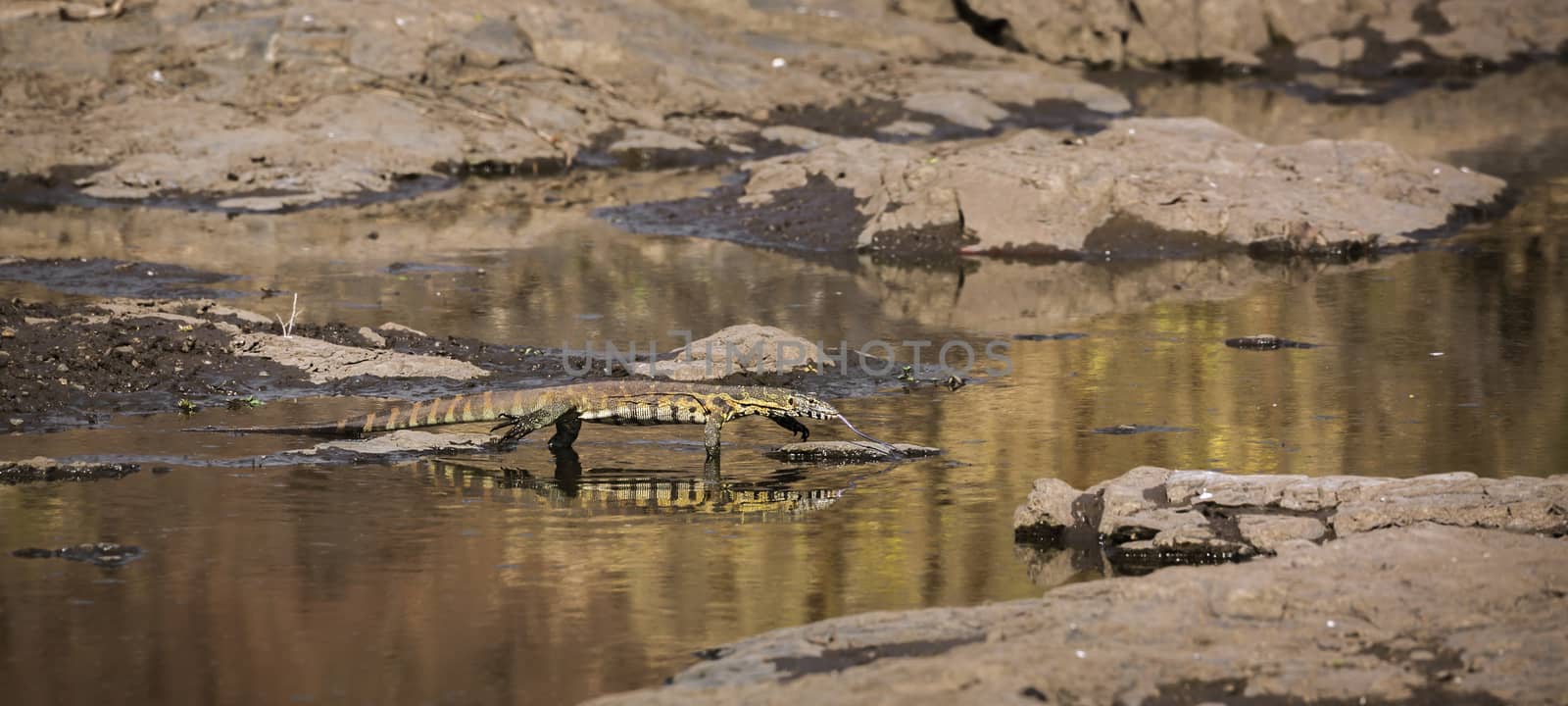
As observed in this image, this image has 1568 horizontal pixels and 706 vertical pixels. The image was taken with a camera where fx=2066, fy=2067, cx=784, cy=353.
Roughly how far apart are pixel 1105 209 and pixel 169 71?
40.6 feet

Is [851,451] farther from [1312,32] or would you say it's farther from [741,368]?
[1312,32]

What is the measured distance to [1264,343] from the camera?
1468 centimetres

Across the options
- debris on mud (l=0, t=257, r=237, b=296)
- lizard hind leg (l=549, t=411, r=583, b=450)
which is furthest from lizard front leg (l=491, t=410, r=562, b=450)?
debris on mud (l=0, t=257, r=237, b=296)

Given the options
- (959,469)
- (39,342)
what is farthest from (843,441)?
(39,342)

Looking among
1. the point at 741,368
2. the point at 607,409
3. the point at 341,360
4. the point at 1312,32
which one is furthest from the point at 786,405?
the point at 1312,32

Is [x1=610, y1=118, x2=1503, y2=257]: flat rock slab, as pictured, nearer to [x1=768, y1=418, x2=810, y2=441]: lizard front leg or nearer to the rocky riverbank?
[x1=768, y1=418, x2=810, y2=441]: lizard front leg

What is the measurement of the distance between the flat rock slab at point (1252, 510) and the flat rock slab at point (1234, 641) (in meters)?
0.56

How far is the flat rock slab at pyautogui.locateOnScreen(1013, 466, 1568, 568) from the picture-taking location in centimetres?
823

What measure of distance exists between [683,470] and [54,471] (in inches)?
125

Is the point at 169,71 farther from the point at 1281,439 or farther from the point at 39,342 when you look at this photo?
the point at 1281,439

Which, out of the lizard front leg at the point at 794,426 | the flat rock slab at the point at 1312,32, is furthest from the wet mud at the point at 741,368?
the flat rock slab at the point at 1312,32

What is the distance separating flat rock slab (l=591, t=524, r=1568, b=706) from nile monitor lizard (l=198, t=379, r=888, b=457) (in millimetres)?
3508

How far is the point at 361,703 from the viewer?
7.14 meters

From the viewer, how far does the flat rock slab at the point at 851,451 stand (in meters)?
11.0
